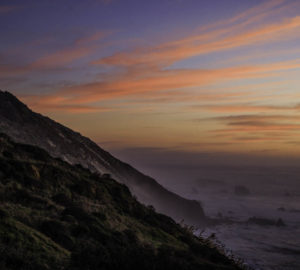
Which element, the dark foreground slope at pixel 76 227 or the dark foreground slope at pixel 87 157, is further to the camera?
the dark foreground slope at pixel 87 157

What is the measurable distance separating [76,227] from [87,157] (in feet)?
183

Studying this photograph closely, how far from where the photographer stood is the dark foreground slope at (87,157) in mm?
65688

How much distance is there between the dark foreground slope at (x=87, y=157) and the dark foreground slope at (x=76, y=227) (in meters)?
36.3

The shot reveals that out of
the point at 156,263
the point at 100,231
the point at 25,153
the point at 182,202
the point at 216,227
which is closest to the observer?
the point at 156,263

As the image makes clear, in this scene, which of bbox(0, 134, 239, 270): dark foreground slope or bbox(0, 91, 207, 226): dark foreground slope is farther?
bbox(0, 91, 207, 226): dark foreground slope

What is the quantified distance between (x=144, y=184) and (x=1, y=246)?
213ft

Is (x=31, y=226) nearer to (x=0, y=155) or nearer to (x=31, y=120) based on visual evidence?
→ (x=0, y=155)

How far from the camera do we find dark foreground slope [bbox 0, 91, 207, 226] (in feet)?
216

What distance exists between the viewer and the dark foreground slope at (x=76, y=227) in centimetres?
1189

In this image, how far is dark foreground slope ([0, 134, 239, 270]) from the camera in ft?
39.0

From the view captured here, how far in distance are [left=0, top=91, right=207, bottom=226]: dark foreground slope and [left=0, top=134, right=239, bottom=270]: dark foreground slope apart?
3633cm

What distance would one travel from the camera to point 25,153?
28438 millimetres

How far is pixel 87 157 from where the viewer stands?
7069 centimetres

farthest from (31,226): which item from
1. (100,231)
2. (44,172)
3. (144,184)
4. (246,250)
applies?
(144,184)
